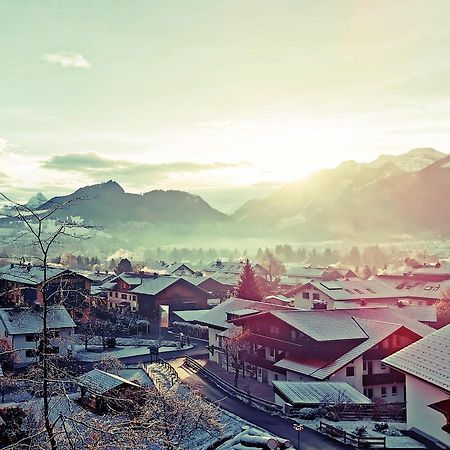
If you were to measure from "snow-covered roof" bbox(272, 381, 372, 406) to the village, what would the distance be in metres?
0.08

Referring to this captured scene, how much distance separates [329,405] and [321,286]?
39789mm

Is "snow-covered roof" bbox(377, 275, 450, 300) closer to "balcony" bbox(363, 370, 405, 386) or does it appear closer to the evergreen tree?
the evergreen tree

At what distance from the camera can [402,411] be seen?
28.9 m

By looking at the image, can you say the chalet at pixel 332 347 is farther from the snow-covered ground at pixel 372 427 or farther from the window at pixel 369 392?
the snow-covered ground at pixel 372 427

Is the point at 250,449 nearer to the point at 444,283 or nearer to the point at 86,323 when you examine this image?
the point at 86,323

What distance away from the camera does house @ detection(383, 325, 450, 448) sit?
20.0 m

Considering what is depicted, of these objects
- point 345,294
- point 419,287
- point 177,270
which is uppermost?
point 345,294

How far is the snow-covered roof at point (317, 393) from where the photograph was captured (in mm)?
29750

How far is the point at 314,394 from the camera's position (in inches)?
1208

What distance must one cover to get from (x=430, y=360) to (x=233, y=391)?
17.2 meters

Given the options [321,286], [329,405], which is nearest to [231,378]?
[329,405]

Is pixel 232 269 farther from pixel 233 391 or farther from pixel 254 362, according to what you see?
pixel 233 391

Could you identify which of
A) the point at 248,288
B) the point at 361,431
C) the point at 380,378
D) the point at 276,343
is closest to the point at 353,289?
the point at 248,288

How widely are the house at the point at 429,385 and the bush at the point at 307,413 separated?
22.1 feet
